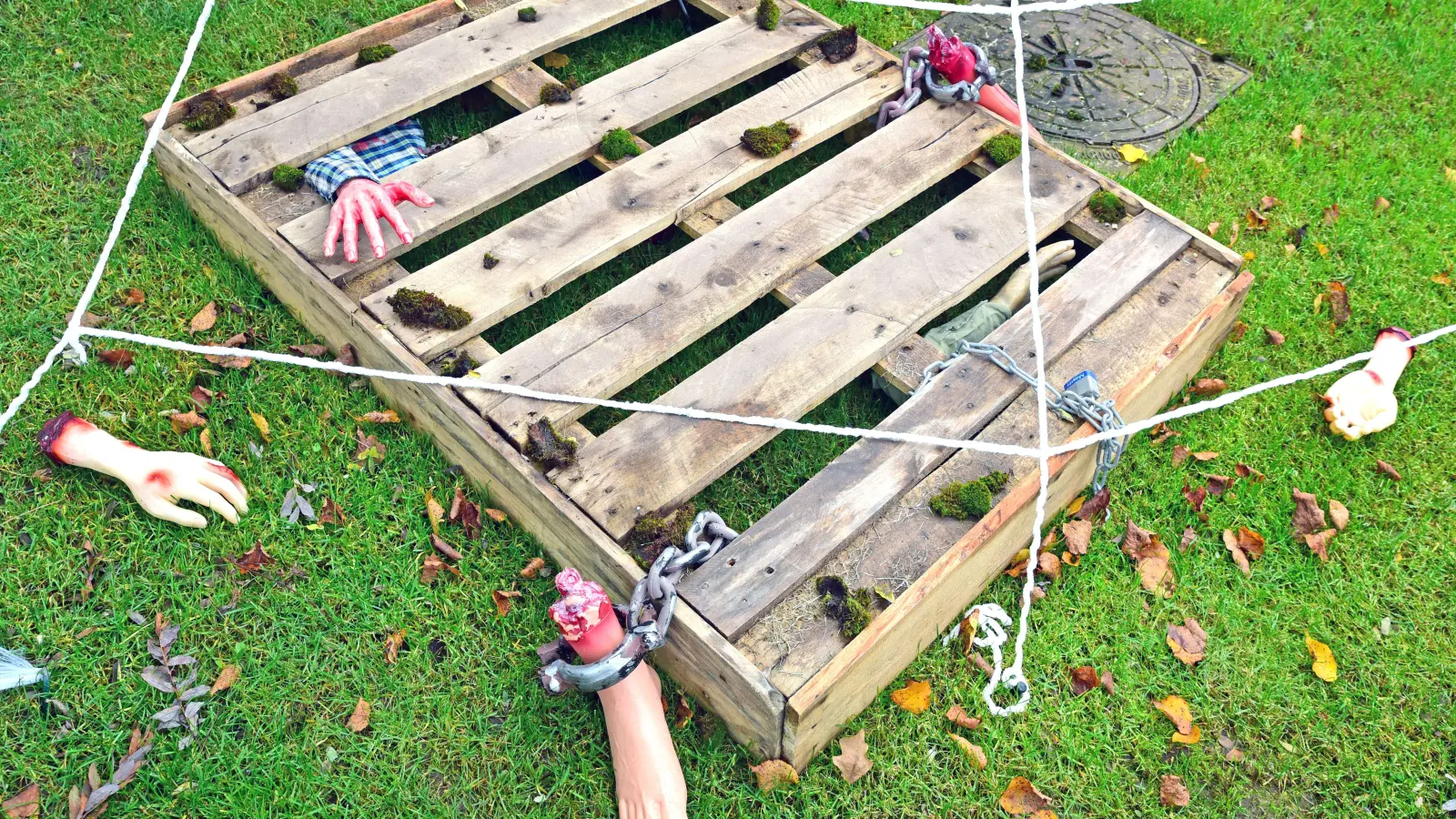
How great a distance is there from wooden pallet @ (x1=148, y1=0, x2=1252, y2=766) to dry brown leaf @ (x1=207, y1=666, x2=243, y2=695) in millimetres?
754

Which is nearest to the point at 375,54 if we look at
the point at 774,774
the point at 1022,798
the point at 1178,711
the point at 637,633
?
the point at 637,633

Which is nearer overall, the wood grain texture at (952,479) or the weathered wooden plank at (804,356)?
the wood grain texture at (952,479)

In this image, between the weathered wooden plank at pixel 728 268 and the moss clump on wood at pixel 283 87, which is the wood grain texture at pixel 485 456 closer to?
the weathered wooden plank at pixel 728 268

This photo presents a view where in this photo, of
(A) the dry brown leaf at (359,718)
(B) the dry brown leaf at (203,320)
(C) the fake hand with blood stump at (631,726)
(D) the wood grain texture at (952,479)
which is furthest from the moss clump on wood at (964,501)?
(B) the dry brown leaf at (203,320)

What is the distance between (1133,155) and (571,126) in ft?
6.97

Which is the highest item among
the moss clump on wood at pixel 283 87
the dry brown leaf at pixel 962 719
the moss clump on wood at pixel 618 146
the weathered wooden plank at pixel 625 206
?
the moss clump on wood at pixel 283 87

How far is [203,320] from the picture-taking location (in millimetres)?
3244

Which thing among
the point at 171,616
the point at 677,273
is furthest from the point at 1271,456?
the point at 171,616

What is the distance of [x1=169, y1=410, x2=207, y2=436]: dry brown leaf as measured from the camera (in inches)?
118

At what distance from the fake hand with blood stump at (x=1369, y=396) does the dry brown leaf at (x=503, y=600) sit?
2500 mm

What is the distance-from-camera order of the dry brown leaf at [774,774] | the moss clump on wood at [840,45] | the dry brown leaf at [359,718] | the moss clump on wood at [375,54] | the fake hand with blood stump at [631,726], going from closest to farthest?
the fake hand with blood stump at [631,726], the dry brown leaf at [774,774], the dry brown leaf at [359,718], the moss clump on wood at [375,54], the moss clump on wood at [840,45]

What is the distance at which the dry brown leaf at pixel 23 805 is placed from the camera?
2320 mm

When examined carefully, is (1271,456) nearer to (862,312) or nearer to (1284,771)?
(1284,771)

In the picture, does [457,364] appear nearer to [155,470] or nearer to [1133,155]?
[155,470]
